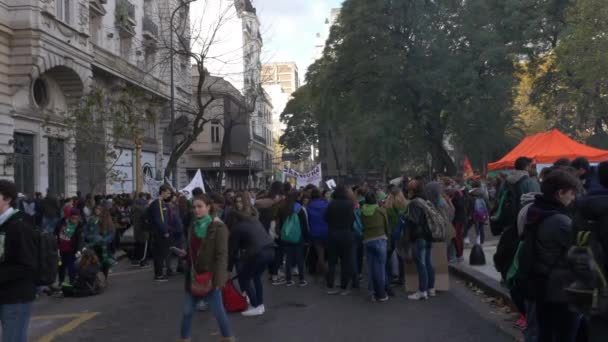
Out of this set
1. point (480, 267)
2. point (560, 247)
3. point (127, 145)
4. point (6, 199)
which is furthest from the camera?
point (127, 145)

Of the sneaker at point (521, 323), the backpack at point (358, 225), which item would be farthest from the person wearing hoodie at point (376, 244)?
the sneaker at point (521, 323)

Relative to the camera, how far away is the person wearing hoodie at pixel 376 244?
9.66 metres

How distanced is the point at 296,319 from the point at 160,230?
4982 millimetres

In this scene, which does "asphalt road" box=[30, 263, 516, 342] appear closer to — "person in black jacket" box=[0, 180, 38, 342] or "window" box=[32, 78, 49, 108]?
"person in black jacket" box=[0, 180, 38, 342]

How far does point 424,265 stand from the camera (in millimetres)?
9617

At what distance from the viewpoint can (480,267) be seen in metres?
12.0

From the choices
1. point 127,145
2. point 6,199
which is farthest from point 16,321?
point 127,145

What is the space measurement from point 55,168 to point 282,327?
1907cm

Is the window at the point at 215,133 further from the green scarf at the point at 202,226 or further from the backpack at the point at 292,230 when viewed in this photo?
the green scarf at the point at 202,226

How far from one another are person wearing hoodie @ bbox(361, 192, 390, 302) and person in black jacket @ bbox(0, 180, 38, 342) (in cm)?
552

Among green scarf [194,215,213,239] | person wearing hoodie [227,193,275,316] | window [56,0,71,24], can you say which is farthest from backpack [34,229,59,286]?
window [56,0,71,24]

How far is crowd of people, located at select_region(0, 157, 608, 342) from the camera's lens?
4.79 m

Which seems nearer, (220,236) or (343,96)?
(220,236)

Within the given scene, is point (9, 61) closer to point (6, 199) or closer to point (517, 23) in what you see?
point (6, 199)
